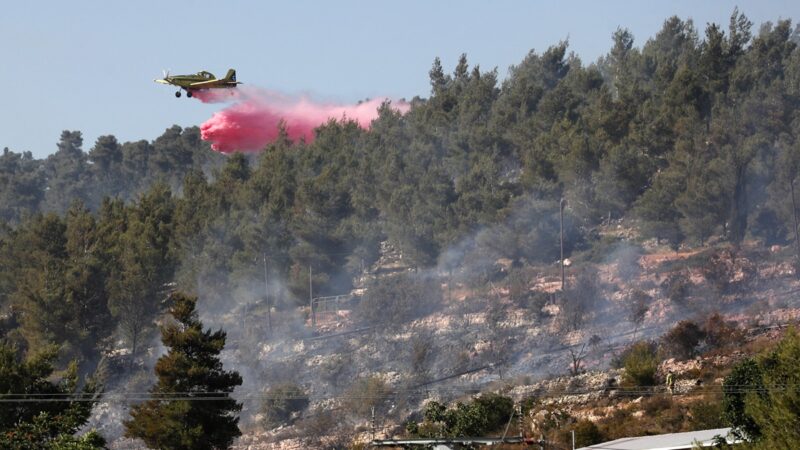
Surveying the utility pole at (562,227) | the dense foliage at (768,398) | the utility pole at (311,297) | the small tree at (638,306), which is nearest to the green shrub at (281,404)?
the utility pole at (311,297)

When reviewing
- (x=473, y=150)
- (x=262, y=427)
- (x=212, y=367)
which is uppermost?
(x=473, y=150)

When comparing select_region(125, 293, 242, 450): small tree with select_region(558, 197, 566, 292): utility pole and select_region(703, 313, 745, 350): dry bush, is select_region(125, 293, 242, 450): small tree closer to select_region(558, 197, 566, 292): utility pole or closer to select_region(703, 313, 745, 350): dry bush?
select_region(703, 313, 745, 350): dry bush

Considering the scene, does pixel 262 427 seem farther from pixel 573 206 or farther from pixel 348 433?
pixel 573 206

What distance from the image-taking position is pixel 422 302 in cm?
9231

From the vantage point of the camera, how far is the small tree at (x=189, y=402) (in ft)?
179

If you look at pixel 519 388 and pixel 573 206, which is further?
pixel 573 206

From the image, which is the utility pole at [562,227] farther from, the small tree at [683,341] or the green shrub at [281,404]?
the green shrub at [281,404]

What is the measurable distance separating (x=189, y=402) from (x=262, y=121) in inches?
2743

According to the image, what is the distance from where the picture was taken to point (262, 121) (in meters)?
122

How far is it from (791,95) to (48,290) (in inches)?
2022

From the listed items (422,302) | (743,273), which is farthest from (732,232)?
(422,302)

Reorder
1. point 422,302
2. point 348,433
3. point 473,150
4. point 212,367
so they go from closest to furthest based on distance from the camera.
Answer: point 212,367, point 348,433, point 422,302, point 473,150

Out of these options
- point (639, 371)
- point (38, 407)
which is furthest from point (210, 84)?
point (639, 371)

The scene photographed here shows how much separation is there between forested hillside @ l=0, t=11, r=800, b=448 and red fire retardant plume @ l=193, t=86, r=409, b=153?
1256 centimetres
